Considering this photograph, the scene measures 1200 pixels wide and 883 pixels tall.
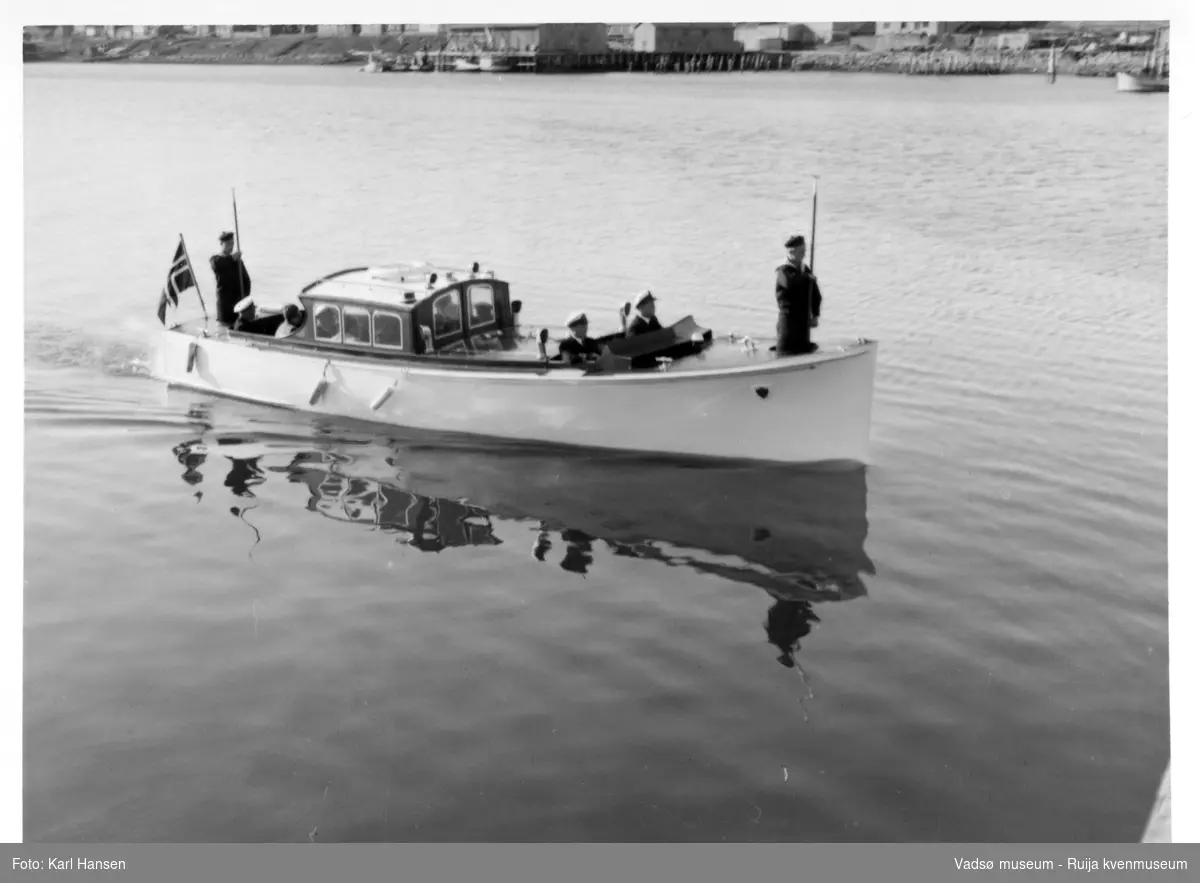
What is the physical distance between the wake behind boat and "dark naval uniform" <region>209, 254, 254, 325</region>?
0.29 meters

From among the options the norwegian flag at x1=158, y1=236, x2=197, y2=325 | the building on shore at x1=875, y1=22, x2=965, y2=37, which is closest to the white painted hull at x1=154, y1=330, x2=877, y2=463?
the norwegian flag at x1=158, y1=236, x2=197, y2=325

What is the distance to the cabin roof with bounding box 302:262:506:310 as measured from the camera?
496 inches

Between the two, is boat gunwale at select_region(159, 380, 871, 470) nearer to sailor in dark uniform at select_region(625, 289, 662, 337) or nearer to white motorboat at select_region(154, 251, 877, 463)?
white motorboat at select_region(154, 251, 877, 463)

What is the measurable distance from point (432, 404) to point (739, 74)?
5543 mm

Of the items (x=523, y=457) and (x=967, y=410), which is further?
(x=967, y=410)

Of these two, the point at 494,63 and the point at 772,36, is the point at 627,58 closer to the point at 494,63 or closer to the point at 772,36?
the point at 772,36

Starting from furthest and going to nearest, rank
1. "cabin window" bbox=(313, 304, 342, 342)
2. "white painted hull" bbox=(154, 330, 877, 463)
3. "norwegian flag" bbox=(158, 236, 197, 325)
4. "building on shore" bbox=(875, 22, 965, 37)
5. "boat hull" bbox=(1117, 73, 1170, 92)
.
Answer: "norwegian flag" bbox=(158, 236, 197, 325)
"cabin window" bbox=(313, 304, 342, 342)
"white painted hull" bbox=(154, 330, 877, 463)
"boat hull" bbox=(1117, 73, 1170, 92)
"building on shore" bbox=(875, 22, 965, 37)

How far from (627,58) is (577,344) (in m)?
3.25

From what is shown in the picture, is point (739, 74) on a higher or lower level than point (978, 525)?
higher

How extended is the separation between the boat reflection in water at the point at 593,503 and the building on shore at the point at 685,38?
4.27 meters
